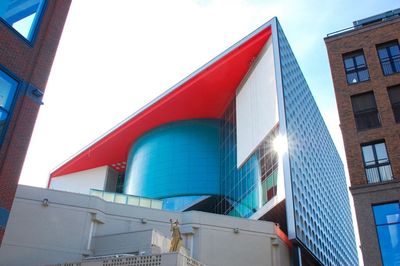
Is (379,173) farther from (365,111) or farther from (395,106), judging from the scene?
(395,106)

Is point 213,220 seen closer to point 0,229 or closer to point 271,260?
point 271,260

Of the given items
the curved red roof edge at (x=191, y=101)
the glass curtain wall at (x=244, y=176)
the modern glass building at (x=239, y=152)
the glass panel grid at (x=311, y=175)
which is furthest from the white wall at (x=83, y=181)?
the glass panel grid at (x=311, y=175)

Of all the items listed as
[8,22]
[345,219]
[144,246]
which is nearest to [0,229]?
[8,22]

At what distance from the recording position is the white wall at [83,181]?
226ft

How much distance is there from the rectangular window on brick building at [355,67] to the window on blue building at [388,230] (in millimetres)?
8481

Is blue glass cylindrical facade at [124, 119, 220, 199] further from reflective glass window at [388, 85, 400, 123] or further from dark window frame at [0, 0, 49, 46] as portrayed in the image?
dark window frame at [0, 0, 49, 46]

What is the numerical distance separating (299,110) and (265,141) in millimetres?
8496

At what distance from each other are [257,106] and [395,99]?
23.4 meters

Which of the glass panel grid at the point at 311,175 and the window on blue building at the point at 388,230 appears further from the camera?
the glass panel grid at the point at 311,175

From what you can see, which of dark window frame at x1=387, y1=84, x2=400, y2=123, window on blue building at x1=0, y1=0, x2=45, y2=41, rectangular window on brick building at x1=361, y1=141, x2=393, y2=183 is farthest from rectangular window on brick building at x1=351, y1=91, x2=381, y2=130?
window on blue building at x1=0, y1=0, x2=45, y2=41

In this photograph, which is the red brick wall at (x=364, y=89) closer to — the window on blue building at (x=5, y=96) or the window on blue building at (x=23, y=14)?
the window on blue building at (x=23, y=14)

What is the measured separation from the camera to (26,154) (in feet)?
48.6

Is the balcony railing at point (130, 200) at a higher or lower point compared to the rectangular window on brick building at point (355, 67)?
lower

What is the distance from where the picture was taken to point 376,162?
24.4 metres
